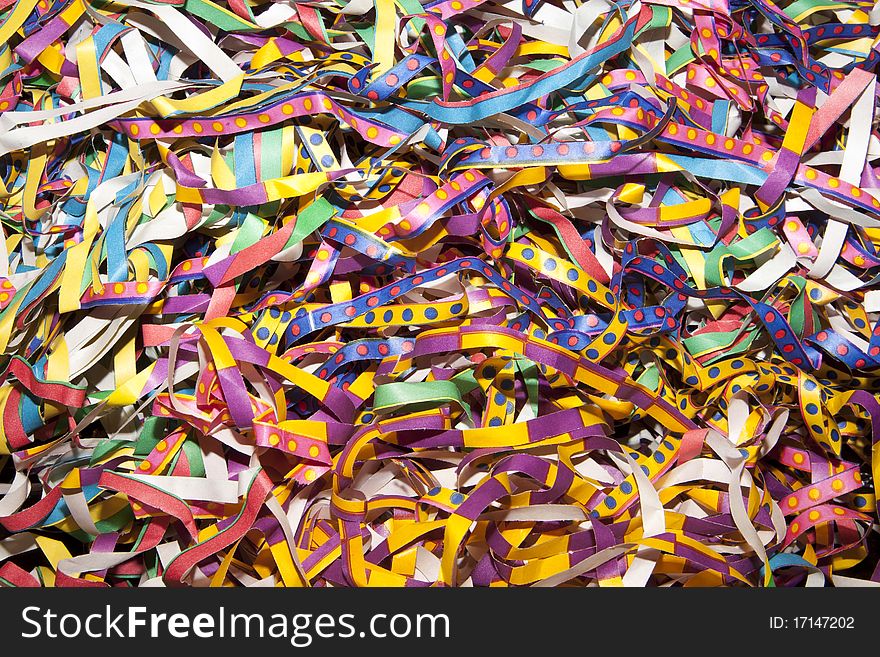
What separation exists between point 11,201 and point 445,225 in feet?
1.33

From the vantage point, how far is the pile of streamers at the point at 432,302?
68cm

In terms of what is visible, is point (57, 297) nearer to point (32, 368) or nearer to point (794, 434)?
point (32, 368)

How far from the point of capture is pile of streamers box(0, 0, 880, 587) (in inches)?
26.6

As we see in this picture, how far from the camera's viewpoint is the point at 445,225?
0.70 meters

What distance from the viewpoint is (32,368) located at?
69 cm

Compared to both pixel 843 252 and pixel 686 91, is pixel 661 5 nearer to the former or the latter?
pixel 686 91

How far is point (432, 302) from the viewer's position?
706 millimetres

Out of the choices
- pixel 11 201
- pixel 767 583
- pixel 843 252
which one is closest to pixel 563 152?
pixel 843 252

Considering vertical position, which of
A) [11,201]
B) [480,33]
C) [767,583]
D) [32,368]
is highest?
[480,33]

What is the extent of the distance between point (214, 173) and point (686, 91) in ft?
1.41

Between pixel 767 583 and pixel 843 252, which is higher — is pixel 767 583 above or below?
below
